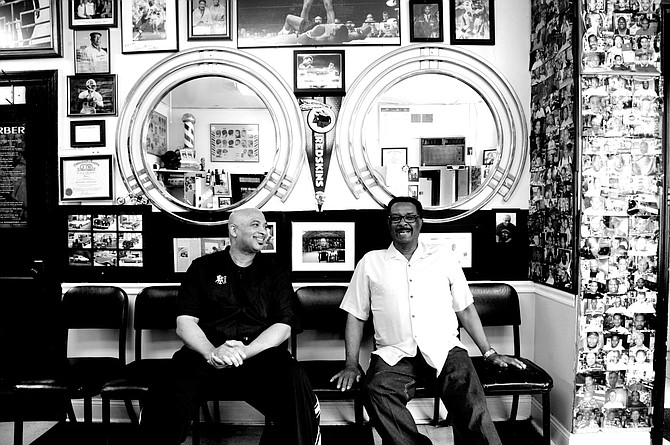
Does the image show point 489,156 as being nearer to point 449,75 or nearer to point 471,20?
point 449,75

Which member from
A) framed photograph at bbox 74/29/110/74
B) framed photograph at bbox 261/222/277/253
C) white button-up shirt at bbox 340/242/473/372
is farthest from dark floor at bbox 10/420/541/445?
framed photograph at bbox 74/29/110/74

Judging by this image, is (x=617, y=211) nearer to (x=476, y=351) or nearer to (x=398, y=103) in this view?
(x=476, y=351)

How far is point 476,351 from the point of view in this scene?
10.8ft

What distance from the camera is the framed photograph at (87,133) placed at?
3332mm

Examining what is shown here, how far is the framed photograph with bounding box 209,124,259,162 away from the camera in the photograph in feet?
10.8

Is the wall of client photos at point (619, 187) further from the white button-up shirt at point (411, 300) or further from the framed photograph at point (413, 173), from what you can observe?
the framed photograph at point (413, 173)

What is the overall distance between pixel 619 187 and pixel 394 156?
1289 mm

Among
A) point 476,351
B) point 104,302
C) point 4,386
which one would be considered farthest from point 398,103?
point 4,386

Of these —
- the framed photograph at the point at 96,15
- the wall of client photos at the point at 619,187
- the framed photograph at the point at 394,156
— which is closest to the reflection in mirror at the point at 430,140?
the framed photograph at the point at 394,156

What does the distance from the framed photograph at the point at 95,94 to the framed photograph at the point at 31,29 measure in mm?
259

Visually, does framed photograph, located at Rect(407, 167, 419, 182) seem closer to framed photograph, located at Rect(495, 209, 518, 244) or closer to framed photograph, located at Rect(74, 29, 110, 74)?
framed photograph, located at Rect(495, 209, 518, 244)

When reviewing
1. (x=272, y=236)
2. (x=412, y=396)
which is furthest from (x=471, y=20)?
(x=412, y=396)

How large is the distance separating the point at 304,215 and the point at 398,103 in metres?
0.94

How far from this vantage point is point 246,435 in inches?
124
